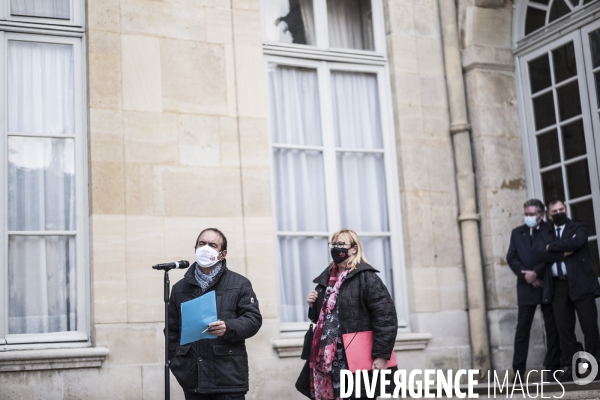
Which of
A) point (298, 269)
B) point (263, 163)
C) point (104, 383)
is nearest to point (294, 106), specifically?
point (263, 163)

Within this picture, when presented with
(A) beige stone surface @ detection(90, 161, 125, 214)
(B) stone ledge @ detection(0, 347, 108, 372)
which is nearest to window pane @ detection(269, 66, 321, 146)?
(A) beige stone surface @ detection(90, 161, 125, 214)

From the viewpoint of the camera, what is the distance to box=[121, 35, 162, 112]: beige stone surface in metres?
7.29

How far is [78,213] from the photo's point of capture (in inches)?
279

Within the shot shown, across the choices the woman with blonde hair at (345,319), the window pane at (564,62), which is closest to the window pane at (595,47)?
the window pane at (564,62)

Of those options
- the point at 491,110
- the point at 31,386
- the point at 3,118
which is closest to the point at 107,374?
the point at 31,386

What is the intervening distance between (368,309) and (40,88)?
11.5 ft

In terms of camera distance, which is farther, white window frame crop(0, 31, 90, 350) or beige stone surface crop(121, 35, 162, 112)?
beige stone surface crop(121, 35, 162, 112)

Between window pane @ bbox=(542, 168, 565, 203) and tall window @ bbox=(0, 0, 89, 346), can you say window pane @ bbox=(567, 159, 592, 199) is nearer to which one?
window pane @ bbox=(542, 168, 565, 203)

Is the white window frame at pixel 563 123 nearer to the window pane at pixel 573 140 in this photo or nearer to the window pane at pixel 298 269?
the window pane at pixel 573 140

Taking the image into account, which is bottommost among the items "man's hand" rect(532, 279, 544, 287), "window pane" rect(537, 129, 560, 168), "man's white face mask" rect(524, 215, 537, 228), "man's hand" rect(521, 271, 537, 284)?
"man's hand" rect(532, 279, 544, 287)

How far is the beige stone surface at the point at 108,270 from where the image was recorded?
6.86 meters

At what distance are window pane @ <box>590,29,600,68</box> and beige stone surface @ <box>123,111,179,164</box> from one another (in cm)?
394

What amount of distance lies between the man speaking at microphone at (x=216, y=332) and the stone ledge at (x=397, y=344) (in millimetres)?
1990

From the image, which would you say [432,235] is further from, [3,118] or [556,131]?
[3,118]
